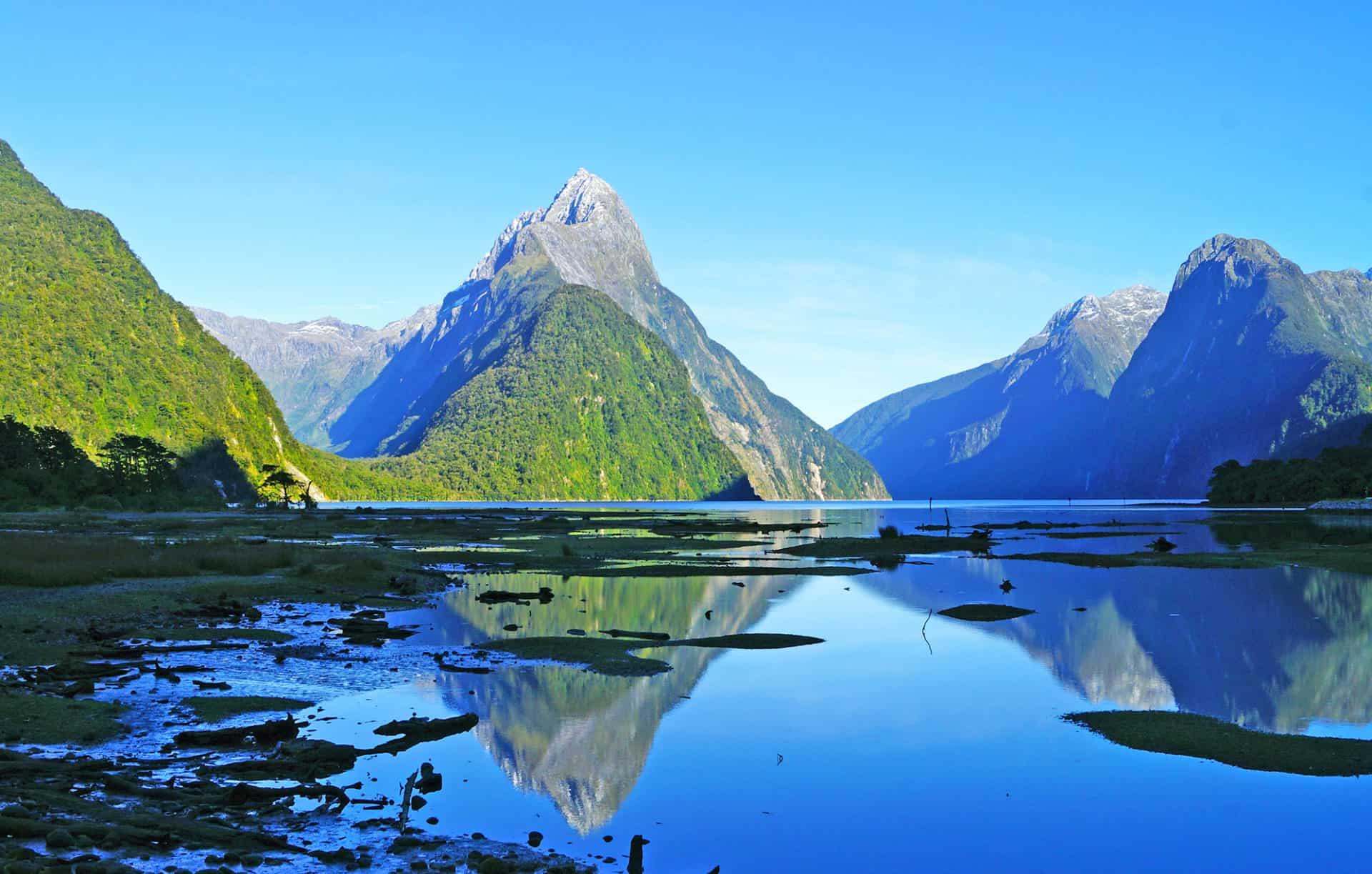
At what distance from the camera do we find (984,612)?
43.1m

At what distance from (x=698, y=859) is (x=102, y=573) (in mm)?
38236

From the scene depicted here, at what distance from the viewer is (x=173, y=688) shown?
74.5 feet

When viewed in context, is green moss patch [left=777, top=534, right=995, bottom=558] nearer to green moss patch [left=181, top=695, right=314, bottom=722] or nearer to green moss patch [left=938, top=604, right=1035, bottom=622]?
Result: green moss patch [left=938, top=604, right=1035, bottom=622]

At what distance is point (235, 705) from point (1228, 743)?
21.0 metres

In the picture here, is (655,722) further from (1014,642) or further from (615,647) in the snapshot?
(1014,642)

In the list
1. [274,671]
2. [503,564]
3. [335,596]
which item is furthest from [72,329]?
[274,671]

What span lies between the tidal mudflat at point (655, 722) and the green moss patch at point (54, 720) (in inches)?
3.5

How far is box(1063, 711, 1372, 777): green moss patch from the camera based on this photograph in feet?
62.0

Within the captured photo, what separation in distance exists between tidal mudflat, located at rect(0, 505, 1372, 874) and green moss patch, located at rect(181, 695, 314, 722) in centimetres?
7

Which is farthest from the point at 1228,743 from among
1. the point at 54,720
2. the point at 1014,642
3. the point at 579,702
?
the point at 54,720

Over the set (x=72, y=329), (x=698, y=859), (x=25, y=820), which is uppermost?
(x=72, y=329)

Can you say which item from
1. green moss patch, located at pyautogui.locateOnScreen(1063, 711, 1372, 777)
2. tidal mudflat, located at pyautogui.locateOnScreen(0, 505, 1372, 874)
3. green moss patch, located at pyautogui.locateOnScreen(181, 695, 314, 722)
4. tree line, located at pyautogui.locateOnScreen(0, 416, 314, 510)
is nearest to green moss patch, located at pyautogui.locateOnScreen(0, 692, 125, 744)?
tidal mudflat, located at pyautogui.locateOnScreen(0, 505, 1372, 874)

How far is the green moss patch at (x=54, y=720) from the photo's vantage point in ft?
56.9

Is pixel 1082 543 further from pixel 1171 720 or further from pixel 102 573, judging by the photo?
pixel 102 573
